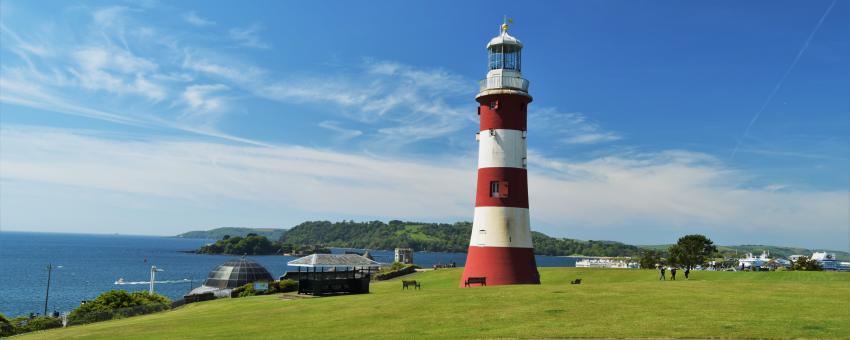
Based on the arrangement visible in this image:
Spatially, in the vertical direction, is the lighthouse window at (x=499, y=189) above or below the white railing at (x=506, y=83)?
below

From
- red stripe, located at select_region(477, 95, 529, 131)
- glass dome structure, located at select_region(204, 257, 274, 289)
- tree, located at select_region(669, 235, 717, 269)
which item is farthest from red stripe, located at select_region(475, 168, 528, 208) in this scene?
tree, located at select_region(669, 235, 717, 269)

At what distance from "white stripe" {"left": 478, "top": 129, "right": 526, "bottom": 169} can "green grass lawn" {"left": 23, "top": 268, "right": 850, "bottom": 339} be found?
273 inches

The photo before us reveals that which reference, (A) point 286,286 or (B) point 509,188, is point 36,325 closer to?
(A) point 286,286

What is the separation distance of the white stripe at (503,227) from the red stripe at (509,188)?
1.02 feet

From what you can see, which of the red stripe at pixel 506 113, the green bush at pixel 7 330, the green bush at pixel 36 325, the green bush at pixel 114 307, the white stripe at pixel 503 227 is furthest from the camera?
the green bush at pixel 114 307

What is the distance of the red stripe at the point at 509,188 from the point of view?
30812mm

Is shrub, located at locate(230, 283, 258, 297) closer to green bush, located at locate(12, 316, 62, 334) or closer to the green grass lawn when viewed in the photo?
green bush, located at locate(12, 316, 62, 334)

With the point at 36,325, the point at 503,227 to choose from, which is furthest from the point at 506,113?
the point at 36,325

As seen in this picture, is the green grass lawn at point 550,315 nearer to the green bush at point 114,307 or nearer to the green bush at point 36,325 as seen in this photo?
the green bush at point 114,307

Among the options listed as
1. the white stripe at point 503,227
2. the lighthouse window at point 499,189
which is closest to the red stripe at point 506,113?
the lighthouse window at point 499,189

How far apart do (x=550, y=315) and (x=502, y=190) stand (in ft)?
40.7

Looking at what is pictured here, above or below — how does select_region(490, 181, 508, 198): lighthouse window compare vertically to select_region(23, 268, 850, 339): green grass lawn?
above

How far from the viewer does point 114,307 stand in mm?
37844

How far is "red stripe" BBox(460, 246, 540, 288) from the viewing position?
3044 cm
